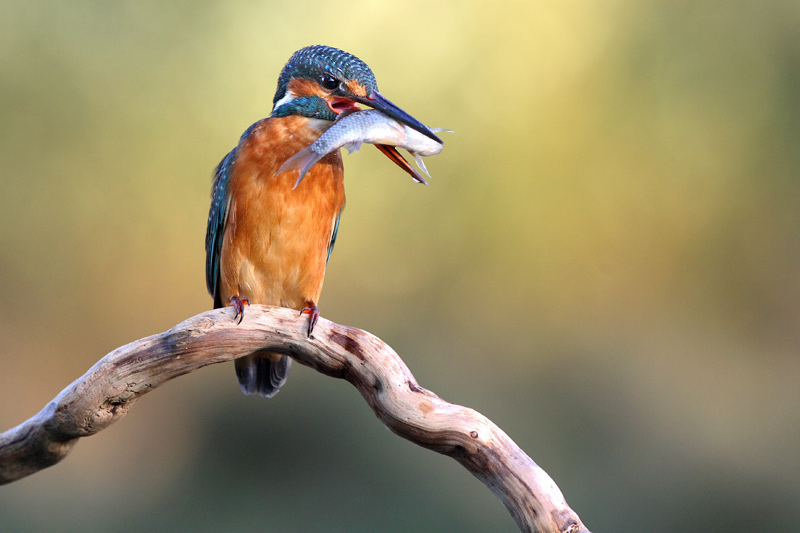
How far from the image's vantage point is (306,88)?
1.92m

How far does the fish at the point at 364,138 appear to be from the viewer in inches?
62.5

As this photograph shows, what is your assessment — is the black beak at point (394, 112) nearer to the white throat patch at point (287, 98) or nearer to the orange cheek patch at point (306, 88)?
the orange cheek patch at point (306, 88)

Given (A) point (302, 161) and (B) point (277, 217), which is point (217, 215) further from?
(A) point (302, 161)

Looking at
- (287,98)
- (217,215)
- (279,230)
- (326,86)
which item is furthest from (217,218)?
(326,86)

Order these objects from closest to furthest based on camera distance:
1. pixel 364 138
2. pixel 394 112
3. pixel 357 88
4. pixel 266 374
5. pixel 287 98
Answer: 1. pixel 364 138
2. pixel 394 112
3. pixel 357 88
4. pixel 287 98
5. pixel 266 374

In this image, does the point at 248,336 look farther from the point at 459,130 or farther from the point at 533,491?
the point at 459,130

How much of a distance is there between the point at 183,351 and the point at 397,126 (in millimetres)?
713

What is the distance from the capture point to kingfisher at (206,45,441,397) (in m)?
1.86

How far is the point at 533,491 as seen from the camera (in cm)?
138

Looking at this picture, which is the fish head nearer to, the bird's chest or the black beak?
the black beak

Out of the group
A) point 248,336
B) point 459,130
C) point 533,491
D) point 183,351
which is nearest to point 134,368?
point 183,351

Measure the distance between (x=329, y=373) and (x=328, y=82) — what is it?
2.50 ft

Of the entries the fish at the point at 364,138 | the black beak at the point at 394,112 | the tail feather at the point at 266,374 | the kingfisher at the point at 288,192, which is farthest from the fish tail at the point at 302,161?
the tail feather at the point at 266,374

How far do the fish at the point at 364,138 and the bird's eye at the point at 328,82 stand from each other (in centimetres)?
19
